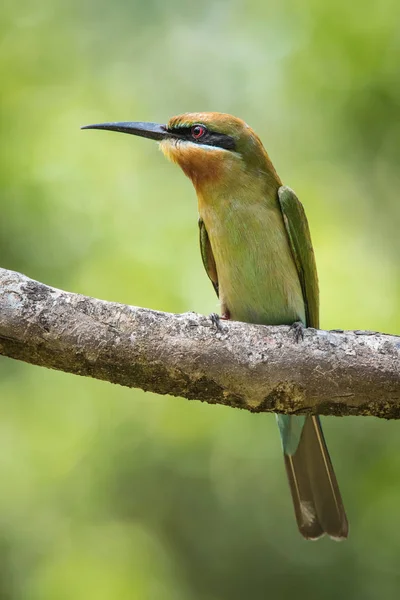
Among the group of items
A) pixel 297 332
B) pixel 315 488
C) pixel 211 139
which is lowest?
pixel 315 488

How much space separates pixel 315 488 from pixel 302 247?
1066 mm

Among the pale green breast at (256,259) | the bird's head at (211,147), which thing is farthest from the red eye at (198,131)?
the pale green breast at (256,259)

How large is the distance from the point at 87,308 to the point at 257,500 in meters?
2.30

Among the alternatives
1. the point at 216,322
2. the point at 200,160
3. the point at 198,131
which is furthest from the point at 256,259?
the point at 216,322

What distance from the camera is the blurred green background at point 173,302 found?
4.29m

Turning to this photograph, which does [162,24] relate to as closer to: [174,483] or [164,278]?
[164,278]

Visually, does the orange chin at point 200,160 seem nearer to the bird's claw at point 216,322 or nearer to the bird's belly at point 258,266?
the bird's belly at point 258,266

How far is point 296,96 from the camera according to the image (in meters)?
4.91

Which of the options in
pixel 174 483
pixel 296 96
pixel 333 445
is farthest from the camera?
pixel 296 96

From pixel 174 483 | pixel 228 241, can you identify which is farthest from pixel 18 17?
pixel 174 483

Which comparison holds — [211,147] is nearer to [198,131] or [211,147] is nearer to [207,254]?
[198,131]

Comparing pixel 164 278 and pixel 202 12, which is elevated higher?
pixel 202 12

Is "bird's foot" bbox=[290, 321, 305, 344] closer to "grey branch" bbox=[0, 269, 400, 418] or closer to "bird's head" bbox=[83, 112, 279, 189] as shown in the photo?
"grey branch" bbox=[0, 269, 400, 418]

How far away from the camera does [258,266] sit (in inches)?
140
